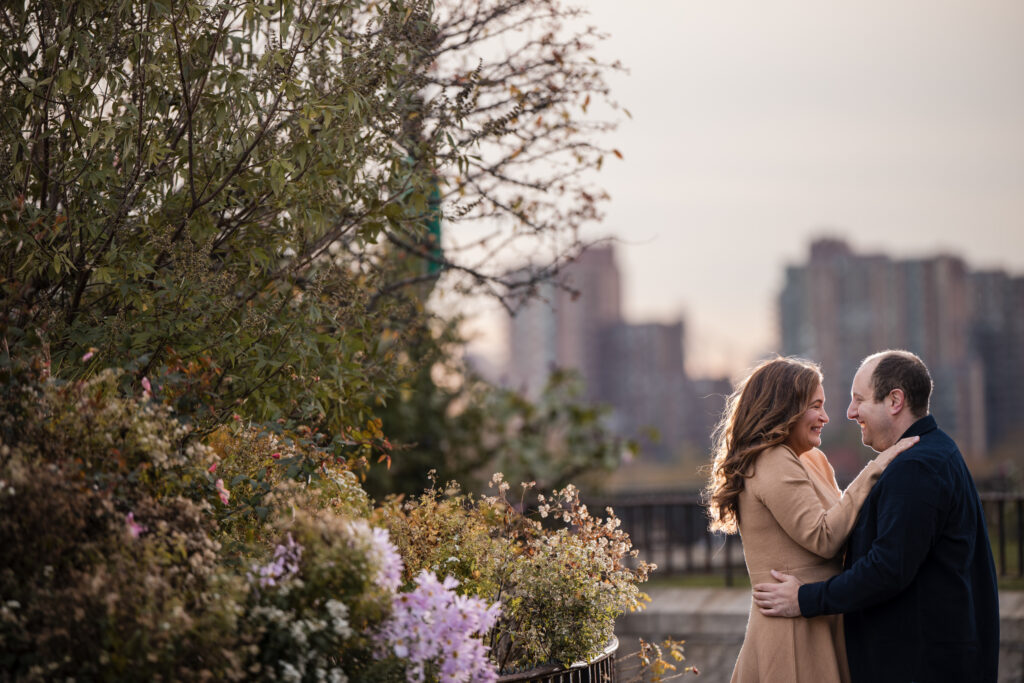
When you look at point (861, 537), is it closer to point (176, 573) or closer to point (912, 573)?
point (912, 573)

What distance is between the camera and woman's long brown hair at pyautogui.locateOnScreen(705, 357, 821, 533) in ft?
11.3

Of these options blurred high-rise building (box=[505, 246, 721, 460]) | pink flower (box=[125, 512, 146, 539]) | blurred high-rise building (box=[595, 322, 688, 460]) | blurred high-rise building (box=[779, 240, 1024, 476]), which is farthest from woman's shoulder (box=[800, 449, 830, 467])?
blurred high-rise building (box=[595, 322, 688, 460])

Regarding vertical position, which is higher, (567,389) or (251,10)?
(251,10)

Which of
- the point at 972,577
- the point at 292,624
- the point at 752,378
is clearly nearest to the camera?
the point at 292,624

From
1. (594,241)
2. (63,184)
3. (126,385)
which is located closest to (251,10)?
(63,184)

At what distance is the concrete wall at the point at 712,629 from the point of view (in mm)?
7340

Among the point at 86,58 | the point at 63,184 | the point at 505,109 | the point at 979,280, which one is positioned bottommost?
the point at 63,184

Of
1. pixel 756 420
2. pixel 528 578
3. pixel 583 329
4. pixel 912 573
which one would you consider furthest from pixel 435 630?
pixel 583 329

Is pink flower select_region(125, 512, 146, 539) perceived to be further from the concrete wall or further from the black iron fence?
the black iron fence

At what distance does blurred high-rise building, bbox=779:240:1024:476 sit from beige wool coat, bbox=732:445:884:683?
66.1m

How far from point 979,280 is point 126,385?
8312cm

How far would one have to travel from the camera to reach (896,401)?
3.37 m

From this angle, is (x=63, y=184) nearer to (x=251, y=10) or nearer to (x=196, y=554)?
(x=251, y=10)

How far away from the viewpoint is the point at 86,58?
3646 millimetres
